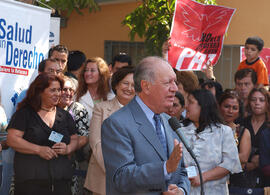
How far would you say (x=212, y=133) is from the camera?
5.23m

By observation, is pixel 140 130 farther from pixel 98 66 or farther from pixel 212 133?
pixel 98 66

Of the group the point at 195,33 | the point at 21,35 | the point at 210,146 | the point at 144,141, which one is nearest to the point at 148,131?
the point at 144,141

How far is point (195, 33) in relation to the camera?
7777 mm

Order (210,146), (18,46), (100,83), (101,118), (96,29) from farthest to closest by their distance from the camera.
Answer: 1. (96,29)
2. (100,83)
3. (18,46)
4. (101,118)
5. (210,146)

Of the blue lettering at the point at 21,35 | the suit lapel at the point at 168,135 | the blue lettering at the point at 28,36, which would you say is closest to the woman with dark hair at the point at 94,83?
the blue lettering at the point at 28,36

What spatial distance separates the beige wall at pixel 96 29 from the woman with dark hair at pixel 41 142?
8748mm

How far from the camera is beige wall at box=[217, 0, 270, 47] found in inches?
490

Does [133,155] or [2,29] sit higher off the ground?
[2,29]

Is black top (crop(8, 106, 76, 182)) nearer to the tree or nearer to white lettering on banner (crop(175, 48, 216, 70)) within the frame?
white lettering on banner (crop(175, 48, 216, 70))

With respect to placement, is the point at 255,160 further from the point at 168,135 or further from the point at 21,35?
the point at 21,35

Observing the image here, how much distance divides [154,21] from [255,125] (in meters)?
4.62

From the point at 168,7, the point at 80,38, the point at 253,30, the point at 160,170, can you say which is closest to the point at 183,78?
the point at 168,7

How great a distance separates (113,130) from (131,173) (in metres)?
0.34

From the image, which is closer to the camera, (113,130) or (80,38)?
(113,130)
